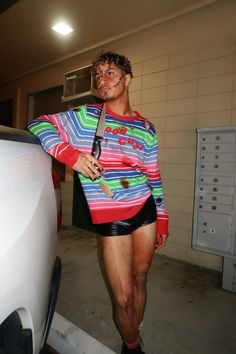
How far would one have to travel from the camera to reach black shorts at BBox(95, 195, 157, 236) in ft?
4.51

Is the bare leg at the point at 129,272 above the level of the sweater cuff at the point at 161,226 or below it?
below

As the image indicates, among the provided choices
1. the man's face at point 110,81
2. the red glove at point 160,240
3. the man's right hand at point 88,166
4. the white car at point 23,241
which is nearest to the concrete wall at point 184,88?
the red glove at point 160,240

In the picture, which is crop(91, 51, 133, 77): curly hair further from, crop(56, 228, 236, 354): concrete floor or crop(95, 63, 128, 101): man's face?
crop(56, 228, 236, 354): concrete floor

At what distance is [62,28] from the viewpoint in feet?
12.5

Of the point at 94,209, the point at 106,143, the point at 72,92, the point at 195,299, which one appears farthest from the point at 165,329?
the point at 72,92

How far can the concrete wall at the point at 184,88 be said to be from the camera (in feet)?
9.77

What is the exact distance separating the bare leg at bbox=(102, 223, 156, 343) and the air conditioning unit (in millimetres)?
2917

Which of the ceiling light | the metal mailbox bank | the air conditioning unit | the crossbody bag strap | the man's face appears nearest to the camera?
the crossbody bag strap

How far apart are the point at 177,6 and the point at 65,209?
354cm

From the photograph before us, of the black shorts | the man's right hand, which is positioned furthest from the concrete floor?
the man's right hand

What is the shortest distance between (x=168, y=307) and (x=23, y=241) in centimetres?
171

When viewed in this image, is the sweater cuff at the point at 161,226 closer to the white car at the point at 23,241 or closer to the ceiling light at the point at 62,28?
the white car at the point at 23,241

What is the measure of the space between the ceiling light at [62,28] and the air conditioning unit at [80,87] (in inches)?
21.3

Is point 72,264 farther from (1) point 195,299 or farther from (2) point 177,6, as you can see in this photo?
(2) point 177,6
